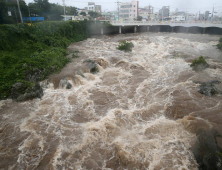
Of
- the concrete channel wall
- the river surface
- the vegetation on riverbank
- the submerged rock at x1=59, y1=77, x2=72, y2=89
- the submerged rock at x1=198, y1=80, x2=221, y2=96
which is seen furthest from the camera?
the concrete channel wall

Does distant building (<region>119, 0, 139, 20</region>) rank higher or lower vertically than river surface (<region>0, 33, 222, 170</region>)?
higher

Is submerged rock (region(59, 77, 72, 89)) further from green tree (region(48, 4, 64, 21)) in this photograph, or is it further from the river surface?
green tree (region(48, 4, 64, 21))

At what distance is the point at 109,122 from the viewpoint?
661 centimetres

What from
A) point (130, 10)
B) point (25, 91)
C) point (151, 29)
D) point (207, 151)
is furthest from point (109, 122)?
point (130, 10)

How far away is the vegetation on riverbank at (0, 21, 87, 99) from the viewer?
10.1 meters

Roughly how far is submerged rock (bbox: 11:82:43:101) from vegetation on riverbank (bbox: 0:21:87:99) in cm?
25

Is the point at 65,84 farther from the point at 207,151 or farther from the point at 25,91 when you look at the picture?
the point at 207,151

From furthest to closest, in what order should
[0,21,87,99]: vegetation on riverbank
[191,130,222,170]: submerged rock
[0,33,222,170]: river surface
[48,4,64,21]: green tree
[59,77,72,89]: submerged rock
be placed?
[48,4,64,21]: green tree → [0,21,87,99]: vegetation on riverbank → [59,77,72,89]: submerged rock → [0,33,222,170]: river surface → [191,130,222,170]: submerged rock

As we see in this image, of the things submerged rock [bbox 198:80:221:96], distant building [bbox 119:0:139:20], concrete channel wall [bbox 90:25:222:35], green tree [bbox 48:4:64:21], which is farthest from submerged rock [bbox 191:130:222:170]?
distant building [bbox 119:0:139:20]

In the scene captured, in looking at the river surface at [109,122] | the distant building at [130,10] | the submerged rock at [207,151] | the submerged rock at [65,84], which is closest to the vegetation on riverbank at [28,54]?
the river surface at [109,122]

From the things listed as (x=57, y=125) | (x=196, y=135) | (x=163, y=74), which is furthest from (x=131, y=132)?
(x=163, y=74)

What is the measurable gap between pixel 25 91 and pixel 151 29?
110 ft

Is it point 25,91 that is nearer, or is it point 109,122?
point 109,122

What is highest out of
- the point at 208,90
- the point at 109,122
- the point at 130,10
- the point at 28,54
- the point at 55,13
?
the point at 130,10
